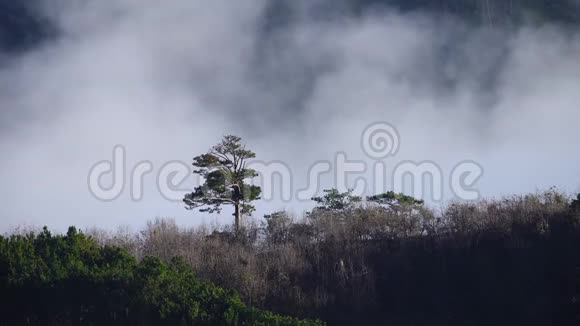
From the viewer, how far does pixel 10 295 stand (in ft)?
38.2

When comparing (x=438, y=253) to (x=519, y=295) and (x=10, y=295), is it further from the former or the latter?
(x=10, y=295)

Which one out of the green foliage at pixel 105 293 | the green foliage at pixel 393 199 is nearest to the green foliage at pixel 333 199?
the green foliage at pixel 393 199

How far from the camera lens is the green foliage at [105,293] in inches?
388

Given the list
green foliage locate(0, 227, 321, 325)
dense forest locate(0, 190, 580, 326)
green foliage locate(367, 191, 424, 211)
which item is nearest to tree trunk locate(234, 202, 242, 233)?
dense forest locate(0, 190, 580, 326)

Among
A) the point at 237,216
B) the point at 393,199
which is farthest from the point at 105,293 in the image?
the point at 393,199

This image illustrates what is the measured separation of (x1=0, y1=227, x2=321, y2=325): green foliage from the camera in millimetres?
9844

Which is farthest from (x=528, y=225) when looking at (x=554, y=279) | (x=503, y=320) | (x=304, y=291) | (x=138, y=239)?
(x=138, y=239)

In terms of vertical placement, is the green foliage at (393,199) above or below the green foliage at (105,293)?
above

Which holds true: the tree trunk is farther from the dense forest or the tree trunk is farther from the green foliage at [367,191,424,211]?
the green foliage at [367,191,424,211]

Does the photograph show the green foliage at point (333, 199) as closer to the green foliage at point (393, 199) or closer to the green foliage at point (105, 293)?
the green foliage at point (393, 199)

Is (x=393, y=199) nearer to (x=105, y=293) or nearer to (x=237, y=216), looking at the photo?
(x=237, y=216)

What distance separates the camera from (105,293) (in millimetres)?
10945

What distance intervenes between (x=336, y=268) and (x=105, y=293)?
451 inches

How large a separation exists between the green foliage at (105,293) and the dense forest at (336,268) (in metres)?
0.03
